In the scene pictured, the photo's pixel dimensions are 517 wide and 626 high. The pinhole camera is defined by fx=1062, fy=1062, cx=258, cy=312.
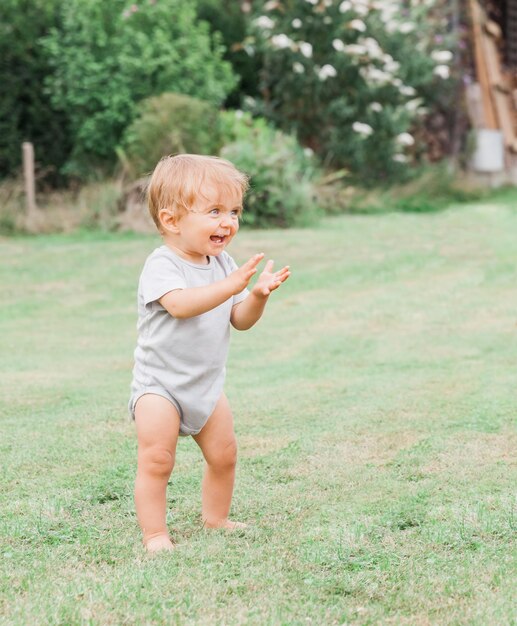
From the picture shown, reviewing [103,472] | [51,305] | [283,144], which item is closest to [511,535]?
[103,472]

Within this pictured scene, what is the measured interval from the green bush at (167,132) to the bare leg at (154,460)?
894 cm

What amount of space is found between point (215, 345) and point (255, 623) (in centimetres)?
97

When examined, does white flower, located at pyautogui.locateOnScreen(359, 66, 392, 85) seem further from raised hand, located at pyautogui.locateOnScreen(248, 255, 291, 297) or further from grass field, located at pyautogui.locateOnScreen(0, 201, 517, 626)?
raised hand, located at pyautogui.locateOnScreen(248, 255, 291, 297)

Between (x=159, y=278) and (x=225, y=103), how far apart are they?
12670mm

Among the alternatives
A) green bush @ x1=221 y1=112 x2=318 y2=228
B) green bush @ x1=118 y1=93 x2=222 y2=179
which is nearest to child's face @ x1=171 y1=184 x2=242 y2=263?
green bush @ x1=221 y1=112 x2=318 y2=228

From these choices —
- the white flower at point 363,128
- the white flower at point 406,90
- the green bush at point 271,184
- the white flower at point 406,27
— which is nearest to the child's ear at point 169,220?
the green bush at point 271,184

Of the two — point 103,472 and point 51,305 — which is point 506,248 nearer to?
point 51,305

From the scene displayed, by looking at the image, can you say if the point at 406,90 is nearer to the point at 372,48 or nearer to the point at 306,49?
the point at 372,48

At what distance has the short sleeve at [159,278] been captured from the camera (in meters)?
3.23

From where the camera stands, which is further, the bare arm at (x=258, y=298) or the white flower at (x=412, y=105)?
the white flower at (x=412, y=105)

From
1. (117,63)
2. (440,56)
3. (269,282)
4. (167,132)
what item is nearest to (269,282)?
(269,282)

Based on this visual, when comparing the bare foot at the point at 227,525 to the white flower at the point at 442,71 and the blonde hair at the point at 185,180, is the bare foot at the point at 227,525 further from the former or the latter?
the white flower at the point at 442,71

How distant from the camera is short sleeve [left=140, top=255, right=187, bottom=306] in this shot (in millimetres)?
3230

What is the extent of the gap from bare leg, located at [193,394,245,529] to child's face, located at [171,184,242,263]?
0.50 metres
